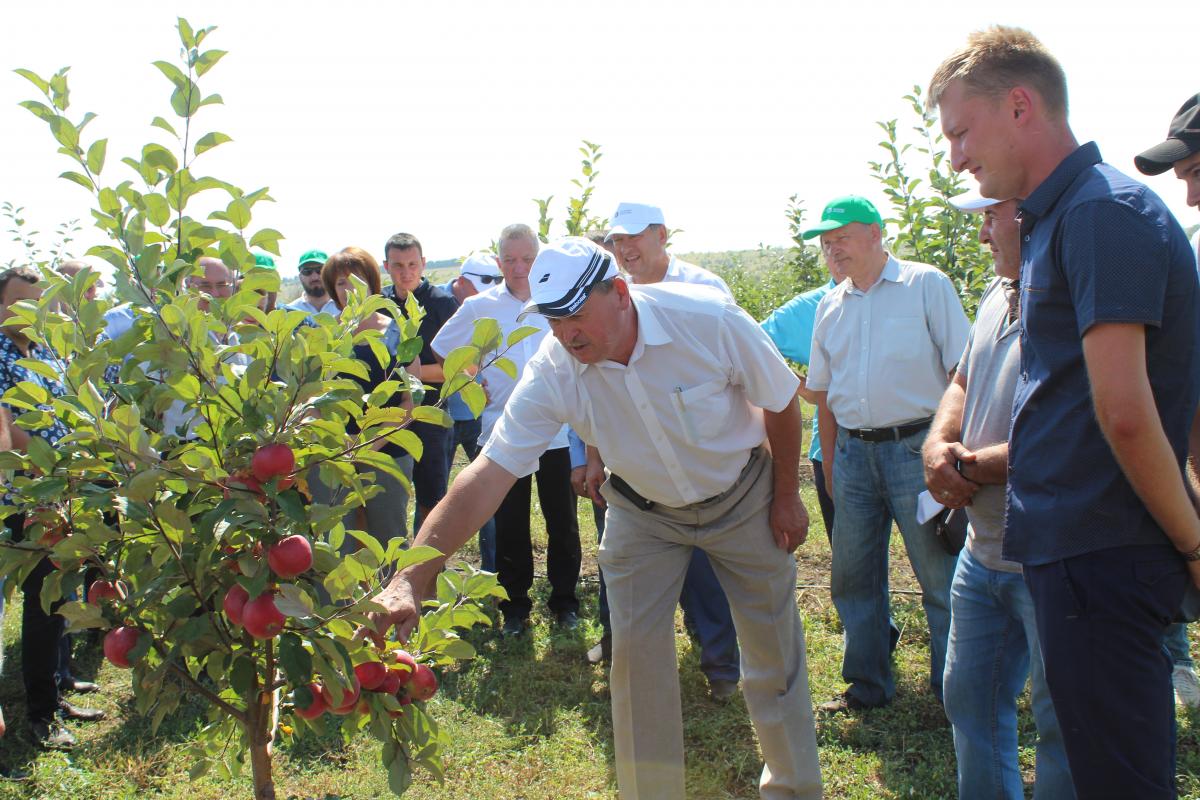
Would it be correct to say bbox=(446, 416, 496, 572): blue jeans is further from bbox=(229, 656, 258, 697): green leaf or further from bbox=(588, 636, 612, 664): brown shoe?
bbox=(229, 656, 258, 697): green leaf

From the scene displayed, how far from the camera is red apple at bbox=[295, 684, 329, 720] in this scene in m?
1.96

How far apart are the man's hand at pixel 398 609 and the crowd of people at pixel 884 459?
13 millimetres

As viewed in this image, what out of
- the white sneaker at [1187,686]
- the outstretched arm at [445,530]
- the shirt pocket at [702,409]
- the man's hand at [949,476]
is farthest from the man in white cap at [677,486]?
the white sneaker at [1187,686]

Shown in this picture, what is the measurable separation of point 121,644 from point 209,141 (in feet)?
3.14

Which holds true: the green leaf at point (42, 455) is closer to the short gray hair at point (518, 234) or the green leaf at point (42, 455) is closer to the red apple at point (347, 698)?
the red apple at point (347, 698)

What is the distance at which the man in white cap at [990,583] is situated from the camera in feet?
8.29

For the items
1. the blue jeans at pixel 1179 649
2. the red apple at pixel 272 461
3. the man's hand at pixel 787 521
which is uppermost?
the red apple at pixel 272 461

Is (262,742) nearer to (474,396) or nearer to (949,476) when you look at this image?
(474,396)

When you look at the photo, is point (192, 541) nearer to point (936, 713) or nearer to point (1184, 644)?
point (936, 713)

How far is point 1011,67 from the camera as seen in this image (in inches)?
79.5

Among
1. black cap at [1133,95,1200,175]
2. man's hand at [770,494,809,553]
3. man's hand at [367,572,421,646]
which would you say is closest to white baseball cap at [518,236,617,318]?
man's hand at [367,572,421,646]

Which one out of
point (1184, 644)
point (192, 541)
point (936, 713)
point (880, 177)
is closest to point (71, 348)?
point (192, 541)

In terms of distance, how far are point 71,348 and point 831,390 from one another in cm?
308

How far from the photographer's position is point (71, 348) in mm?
1734
